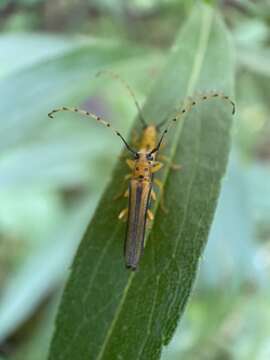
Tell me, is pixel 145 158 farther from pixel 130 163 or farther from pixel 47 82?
pixel 47 82

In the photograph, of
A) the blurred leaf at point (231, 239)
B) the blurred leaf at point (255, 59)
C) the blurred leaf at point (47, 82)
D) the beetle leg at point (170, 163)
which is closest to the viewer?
the beetle leg at point (170, 163)

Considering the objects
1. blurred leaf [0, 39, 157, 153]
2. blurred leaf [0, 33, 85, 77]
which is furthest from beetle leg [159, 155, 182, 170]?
blurred leaf [0, 33, 85, 77]

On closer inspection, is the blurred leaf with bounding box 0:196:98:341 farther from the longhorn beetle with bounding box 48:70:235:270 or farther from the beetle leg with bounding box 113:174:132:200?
the beetle leg with bounding box 113:174:132:200

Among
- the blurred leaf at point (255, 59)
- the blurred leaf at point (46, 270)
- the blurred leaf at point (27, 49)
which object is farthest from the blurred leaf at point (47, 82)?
the blurred leaf at point (46, 270)

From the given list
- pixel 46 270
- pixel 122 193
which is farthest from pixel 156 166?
pixel 46 270

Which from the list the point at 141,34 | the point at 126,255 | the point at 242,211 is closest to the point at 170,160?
the point at 126,255

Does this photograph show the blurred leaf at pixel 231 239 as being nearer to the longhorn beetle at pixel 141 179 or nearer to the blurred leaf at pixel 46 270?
the blurred leaf at pixel 46 270
